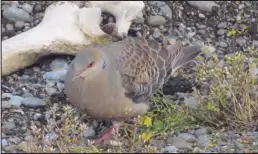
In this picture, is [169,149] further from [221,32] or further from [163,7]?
[163,7]

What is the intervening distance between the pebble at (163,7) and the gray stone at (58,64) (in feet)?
4.35

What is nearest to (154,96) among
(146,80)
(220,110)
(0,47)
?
(146,80)

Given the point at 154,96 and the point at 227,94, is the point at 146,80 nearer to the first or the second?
the point at 154,96

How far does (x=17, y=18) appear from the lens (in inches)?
298

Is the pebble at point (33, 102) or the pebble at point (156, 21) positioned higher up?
the pebble at point (156, 21)

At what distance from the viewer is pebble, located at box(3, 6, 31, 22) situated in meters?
7.56

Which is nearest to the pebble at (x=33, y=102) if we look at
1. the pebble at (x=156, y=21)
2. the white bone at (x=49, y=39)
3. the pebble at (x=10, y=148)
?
the white bone at (x=49, y=39)

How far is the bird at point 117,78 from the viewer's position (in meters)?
5.88

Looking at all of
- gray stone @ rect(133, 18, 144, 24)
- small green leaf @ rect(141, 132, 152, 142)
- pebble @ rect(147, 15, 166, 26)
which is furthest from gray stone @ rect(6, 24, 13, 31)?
small green leaf @ rect(141, 132, 152, 142)

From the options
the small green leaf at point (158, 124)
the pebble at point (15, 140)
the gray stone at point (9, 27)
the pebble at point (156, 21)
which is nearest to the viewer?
the pebble at point (15, 140)

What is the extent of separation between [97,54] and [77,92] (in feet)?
1.03

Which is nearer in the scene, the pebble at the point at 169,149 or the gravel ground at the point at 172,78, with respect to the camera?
the pebble at the point at 169,149

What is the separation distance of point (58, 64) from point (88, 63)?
1.24 m

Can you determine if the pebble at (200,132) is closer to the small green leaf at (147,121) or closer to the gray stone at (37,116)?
the small green leaf at (147,121)
